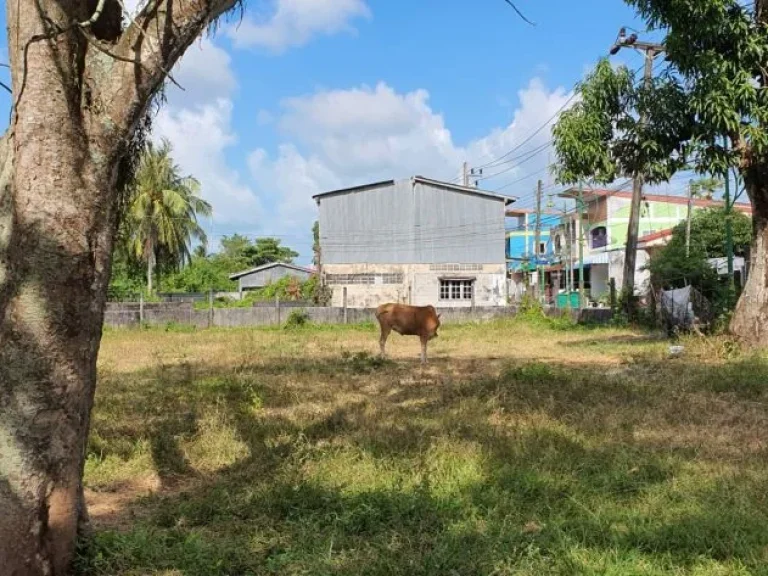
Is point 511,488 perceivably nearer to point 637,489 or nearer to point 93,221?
point 637,489

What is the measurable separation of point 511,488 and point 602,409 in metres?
2.65

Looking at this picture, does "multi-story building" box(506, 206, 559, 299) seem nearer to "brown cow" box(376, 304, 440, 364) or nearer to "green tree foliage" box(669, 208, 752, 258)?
"green tree foliage" box(669, 208, 752, 258)

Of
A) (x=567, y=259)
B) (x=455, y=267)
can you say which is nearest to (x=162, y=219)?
(x=455, y=267)

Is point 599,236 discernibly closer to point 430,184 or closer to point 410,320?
point 430,184

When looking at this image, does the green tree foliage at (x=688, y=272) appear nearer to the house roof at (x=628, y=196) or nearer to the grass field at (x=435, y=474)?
the grass field at (x=435, y=474)

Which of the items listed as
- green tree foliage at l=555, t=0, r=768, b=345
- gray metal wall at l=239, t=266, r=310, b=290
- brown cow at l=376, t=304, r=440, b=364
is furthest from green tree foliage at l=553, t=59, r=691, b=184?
gray metal wall at l=239, t=266, r=310, b=290

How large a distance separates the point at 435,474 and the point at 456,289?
26.2 m

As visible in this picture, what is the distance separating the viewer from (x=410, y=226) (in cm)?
3009

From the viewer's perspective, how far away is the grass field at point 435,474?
3.10 metres

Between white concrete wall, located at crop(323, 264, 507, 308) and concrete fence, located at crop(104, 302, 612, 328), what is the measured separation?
5978mm

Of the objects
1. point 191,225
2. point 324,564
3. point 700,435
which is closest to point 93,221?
point 324,564

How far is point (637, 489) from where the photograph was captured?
4004mm

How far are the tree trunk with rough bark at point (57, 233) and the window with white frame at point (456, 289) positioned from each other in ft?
89.9

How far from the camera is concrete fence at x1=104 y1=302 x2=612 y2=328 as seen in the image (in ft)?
70.2
